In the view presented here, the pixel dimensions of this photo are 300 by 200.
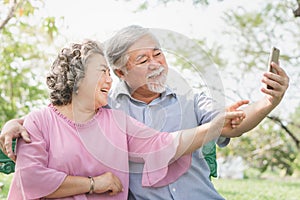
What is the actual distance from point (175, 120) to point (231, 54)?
29.6ft

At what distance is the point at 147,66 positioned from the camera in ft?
6.75

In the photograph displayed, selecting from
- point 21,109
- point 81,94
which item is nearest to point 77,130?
point 81,94

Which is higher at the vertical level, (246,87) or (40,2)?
(40,2)

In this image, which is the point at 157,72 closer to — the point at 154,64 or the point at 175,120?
the point at 154,64

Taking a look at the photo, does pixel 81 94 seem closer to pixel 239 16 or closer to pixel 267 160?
pixel 239 16

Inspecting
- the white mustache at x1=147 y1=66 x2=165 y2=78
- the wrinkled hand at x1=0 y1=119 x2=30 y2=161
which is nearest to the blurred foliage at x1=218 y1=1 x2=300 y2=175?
the white mustache at x1=147 y1=66 x2=165 y2=78

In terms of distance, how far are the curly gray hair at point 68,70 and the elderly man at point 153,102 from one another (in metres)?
0.15

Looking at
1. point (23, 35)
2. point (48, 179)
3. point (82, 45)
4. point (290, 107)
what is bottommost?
point (290, 107)

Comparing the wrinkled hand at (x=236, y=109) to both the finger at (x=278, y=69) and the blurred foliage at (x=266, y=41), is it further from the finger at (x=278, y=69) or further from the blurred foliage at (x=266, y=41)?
the blurred foliage at (x=266, y=41)

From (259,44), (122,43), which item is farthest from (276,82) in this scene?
(259,44)

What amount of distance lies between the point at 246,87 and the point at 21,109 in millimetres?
4210

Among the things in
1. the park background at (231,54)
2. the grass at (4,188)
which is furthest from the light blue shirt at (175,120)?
the park background at (231,54)

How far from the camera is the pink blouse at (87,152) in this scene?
1909 mm

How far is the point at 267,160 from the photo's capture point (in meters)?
11.9
